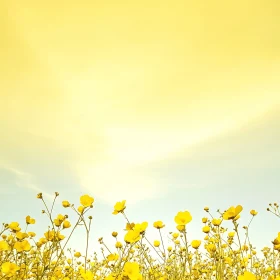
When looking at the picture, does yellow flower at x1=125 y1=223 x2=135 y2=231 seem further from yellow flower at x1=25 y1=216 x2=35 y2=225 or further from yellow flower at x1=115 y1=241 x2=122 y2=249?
yellow flower at x1=25 y1=216 x2=35 y2=225

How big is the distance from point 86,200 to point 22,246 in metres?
0.90

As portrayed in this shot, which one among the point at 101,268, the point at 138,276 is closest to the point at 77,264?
the point at 101,268

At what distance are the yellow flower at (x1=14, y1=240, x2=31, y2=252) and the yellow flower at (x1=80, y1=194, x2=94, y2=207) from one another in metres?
0.79

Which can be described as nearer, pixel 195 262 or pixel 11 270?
pixel 11 270

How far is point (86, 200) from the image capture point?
266cm

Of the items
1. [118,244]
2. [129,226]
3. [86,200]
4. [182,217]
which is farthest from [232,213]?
[118,244]

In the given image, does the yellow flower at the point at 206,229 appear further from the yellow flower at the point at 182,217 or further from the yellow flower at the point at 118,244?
the yellow flower at the point at 182,217

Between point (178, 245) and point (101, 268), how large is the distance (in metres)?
2.10

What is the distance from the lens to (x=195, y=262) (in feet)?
19.5

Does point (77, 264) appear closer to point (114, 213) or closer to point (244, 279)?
point (114, 213)

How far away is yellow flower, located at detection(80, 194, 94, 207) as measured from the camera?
263 cm

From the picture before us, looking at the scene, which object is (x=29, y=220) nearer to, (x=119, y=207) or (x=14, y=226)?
(x=14, y=226)

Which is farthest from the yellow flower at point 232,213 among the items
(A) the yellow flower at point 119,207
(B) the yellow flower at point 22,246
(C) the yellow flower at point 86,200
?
(B) the yellow flower at point 22,246

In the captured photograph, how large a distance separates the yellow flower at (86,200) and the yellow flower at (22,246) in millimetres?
789
